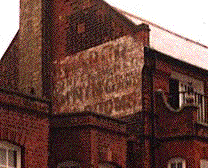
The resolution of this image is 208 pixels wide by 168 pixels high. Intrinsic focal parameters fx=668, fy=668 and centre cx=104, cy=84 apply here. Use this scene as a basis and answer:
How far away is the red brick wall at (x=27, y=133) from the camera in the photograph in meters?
20.1

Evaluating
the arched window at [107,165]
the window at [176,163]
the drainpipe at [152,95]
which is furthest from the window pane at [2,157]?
the window at [176,163]

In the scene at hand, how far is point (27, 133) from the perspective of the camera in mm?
20562

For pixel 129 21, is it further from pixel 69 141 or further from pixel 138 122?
pixel 69 141

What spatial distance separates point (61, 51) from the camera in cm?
3133

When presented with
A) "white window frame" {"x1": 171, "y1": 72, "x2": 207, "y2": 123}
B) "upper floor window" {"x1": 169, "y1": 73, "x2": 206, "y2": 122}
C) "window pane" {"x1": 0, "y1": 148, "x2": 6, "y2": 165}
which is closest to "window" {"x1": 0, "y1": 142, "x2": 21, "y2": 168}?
"window pane" {"x1": 0, "y1": 148, "x2": 6, "y2": 165}

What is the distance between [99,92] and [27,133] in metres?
8.77

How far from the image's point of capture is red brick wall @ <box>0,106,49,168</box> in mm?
20078

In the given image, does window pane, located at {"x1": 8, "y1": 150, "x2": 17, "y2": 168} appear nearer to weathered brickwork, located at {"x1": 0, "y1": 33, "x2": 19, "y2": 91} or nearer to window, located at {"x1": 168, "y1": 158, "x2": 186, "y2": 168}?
window, located at {"x1": 168, "y1": 158, "x2": 186, "y2": 168}

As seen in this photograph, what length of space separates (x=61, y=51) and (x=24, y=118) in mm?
11081

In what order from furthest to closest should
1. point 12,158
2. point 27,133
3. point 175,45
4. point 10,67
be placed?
point 10,67, point 175,45, point 27,133, point 12,158

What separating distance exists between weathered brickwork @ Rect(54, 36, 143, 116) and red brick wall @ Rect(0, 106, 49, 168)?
674 cm

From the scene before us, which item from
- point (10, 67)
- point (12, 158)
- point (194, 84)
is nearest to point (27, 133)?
point (12, 158)

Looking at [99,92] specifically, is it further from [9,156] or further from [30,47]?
[9,156]

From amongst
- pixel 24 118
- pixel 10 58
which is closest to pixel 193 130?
pixel 24 118
